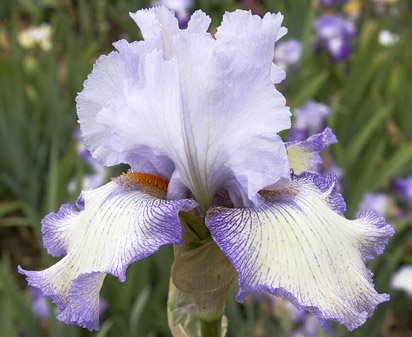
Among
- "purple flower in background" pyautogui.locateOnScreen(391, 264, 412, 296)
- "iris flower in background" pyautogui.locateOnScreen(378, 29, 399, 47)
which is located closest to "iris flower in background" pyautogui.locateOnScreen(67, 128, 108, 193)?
"purple flower in background" pyautogui.locateOnScreen(391, 264, 412, 296)

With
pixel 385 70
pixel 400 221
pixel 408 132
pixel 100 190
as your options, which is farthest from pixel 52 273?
pixel 385 70

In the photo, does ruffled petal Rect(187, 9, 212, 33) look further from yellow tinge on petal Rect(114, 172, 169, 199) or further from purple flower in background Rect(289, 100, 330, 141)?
purple flower in background Rect(289, 100, 330, 141)

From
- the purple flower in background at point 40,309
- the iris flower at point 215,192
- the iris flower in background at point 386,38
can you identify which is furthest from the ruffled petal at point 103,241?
the iris flower in background at point 386,38

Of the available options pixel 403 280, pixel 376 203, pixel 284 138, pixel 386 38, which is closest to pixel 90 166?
pixel 284 138

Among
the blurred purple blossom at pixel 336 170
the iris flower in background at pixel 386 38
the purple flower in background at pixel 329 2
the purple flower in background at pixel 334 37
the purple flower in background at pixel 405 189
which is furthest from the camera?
the purple flower in background at pixel 329 2

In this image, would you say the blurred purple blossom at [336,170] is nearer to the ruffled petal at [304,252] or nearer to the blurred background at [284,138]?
the blurred background at [284,138]

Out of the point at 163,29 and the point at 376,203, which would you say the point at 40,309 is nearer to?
the point at 376,203
